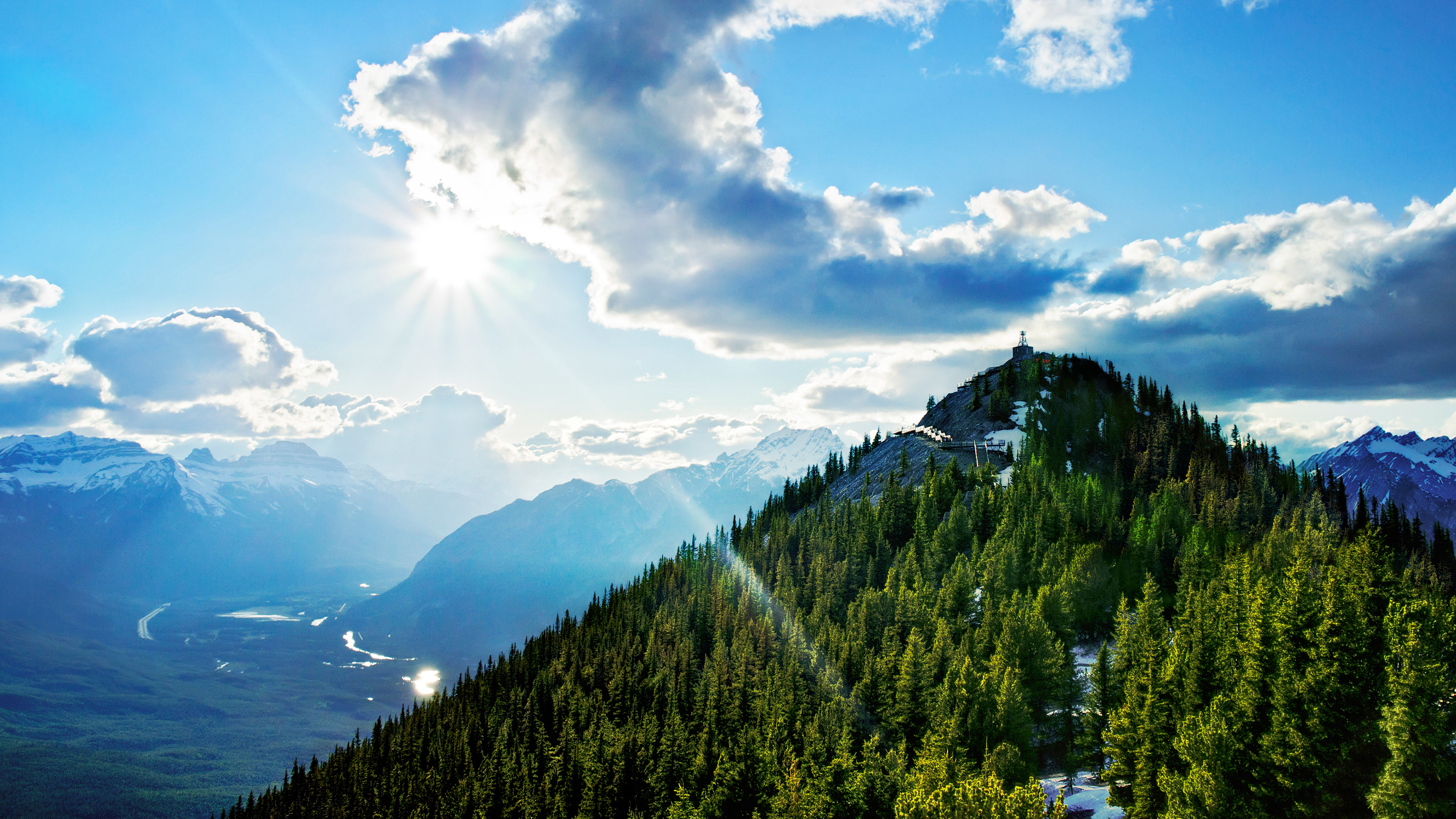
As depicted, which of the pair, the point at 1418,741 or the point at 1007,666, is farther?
the point at 1007,666

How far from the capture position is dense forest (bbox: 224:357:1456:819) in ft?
150

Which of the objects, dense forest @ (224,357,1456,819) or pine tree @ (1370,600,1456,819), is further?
dense forest @ (224,357,1456,819)

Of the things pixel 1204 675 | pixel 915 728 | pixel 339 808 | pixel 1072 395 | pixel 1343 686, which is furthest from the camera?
pixel 1072 395

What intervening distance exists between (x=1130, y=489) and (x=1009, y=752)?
115 m

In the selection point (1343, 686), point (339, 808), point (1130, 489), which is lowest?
point (339, 808)

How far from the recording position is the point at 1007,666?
73562mm

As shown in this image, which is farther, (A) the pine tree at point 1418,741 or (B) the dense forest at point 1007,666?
(B) the dense forest at point 1007,666

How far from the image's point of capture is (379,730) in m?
162

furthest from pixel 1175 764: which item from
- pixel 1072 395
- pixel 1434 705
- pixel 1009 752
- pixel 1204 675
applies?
pixel 1072 395

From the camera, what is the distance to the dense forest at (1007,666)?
45781 millimetres

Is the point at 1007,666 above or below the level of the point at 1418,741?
below

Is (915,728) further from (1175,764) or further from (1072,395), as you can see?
(1072,395)

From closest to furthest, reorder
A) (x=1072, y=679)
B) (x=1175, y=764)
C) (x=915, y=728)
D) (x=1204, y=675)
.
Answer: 1. (x=1175, y=764)
2. (x=1204, y=675)
3. (x=1072, y=679)
4. (x=915, y=728)

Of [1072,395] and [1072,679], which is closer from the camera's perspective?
[1072,679]
